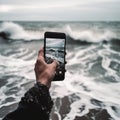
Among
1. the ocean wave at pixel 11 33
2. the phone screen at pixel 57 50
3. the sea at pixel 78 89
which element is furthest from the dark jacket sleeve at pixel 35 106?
the ocean wave at pixel 11 33

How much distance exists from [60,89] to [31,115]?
7.97m

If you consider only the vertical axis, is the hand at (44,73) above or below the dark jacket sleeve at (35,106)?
above

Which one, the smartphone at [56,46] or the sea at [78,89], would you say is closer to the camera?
the smartphone at [56,46]

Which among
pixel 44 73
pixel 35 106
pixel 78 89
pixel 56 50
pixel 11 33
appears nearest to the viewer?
pixel 35 106

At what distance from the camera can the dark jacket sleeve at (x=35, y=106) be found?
1136mm

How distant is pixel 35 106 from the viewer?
3.74 feet

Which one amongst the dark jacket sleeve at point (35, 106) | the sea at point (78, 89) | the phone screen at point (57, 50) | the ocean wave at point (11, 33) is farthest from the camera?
the ocean wave at point (11, 33)

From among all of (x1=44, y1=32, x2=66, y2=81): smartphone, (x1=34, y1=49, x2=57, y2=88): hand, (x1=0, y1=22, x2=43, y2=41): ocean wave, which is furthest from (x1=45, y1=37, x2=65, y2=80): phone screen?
(x1=0, y1=22, x2=43, y2=41): ocean wave

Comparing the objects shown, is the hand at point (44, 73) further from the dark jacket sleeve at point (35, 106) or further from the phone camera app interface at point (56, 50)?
the phone camera app interface at point (56, 50)

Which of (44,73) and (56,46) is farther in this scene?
(56,46)

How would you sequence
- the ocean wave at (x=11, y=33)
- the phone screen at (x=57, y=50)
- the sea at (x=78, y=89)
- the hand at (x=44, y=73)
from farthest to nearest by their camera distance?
the ocean wave at (x=11, y=33) → the sea at (x=78, y=89) → the phone screen at (x=57, y=50) → the hand at (x=44, y=73)

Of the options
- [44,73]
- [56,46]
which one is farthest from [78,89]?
[44,73]

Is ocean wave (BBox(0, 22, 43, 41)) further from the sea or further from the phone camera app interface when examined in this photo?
the phone camera app interface

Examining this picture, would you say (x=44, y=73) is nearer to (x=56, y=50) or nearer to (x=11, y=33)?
(x=56, y=50)
